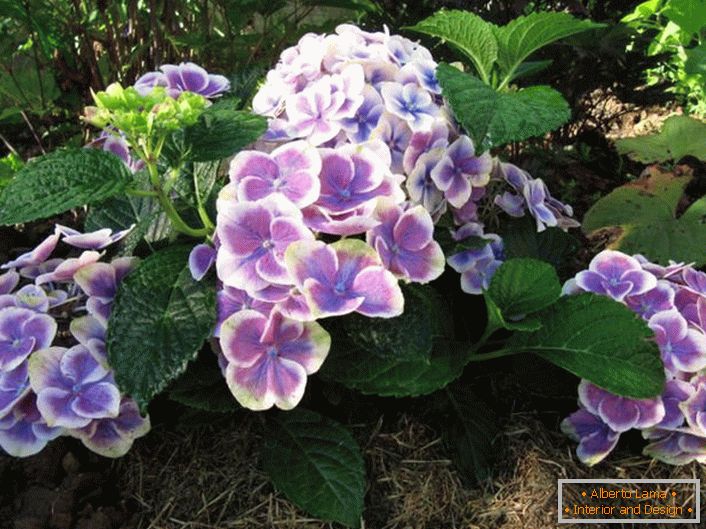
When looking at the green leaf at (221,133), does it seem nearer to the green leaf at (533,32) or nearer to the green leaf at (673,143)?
the green leaf at (533,32)

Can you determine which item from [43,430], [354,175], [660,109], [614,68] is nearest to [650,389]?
[354,175]

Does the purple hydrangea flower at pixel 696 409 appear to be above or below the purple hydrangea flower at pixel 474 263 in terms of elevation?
below

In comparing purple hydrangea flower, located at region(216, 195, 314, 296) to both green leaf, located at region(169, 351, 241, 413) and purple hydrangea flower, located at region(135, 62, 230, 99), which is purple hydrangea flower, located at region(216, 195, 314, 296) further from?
purple hydrangea flower, located at region(135, 62, 230, 99)

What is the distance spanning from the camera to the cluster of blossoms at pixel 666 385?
127cm

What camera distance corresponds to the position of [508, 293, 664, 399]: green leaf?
121 centimetres

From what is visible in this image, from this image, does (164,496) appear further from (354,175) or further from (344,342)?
(354,175)

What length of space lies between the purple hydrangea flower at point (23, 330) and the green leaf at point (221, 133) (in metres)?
0.34

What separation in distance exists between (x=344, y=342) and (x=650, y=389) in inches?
18.4

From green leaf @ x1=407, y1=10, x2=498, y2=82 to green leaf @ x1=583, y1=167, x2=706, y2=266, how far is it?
0.51 meters

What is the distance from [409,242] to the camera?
46.3 inches

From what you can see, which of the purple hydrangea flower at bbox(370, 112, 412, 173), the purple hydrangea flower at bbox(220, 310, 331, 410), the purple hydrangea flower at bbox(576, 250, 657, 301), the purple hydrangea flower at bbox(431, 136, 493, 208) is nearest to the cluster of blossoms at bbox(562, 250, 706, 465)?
the purple hydrangea flower at bbox(576, 250, 657, 301)

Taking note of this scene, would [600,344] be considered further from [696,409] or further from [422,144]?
[422,144]

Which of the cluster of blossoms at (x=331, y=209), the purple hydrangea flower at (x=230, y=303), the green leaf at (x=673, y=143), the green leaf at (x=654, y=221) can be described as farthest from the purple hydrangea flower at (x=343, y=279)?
the green leaf at (x=673, y=143)

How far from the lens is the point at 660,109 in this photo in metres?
2.79
